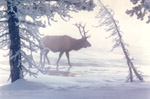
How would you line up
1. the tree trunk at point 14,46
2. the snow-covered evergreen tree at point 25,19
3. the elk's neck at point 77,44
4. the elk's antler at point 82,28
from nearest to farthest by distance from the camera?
the snow-covered evergreen tree at point 25,19, the tree trunk at point 14,46, the elk's antler at point 82,28, the elk's neck at point 77,44

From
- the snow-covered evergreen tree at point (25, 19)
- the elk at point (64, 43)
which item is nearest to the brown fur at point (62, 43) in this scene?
the elk at point (64, 43)

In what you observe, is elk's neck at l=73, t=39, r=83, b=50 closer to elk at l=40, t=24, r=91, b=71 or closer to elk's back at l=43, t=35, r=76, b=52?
elk at l=40, t=24, r=91, b=71

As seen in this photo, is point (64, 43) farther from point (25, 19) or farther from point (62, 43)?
point (25, 19)

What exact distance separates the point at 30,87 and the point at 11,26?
2.87 metres

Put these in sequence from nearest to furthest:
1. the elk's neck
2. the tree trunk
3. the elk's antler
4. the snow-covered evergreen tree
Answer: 1. the snow-covered evergreen tree
2. the tree trunk
3. the elk's antler
4. the elk's neck

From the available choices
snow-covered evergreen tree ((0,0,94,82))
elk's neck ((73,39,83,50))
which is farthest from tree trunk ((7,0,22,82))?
elk's neck ((73,39,83,50))

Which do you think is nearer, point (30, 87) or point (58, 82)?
point (30, 87)

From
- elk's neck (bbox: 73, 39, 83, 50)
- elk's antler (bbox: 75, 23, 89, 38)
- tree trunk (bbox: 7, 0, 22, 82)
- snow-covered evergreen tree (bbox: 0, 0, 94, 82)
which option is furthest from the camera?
elk's neck (bbox: 73, 39, 83, 50)

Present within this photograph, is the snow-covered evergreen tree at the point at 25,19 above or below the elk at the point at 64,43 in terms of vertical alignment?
above

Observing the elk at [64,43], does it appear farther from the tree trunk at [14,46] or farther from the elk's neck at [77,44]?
the tree trunk at [14,46]

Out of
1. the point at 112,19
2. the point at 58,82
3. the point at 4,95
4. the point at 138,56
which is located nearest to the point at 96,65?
the point at 112,19

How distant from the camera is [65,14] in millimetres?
14133

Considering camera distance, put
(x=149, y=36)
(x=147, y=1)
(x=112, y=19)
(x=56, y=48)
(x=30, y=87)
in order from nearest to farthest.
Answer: (x=30, y=87), (x=147, y=1), (x=112, y=19), (x=56, y=48), (x=149, y=36)

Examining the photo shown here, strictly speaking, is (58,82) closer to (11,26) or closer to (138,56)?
(11,26)
